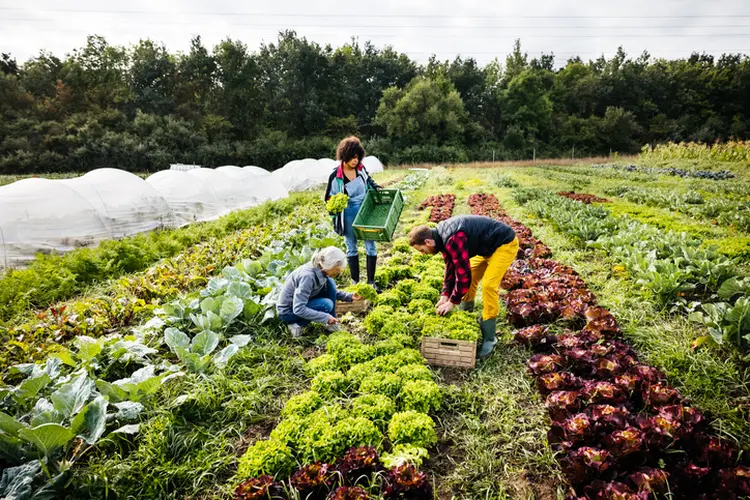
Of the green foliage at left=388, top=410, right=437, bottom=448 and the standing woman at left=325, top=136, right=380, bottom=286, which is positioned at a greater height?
the standing woman at left=325, top=136, right=380, bottom=286

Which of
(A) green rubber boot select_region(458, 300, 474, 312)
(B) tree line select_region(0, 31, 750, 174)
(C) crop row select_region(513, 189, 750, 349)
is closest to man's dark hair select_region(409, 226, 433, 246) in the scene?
(A) green rubber boot select_region(458, 300, 474, 312)

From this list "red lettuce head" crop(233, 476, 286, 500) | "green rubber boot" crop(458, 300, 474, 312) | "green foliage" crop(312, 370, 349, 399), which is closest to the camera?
"red lettuce head" crop(233, 476, 286, 500)

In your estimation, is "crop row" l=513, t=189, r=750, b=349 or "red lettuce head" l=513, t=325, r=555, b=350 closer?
"crop row" l=513, t=189, r=750, b=349

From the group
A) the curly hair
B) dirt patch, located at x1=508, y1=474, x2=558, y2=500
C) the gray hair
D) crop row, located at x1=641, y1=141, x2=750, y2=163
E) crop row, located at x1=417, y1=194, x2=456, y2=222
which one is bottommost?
dirt patch, located at x1=508, y1=474, x2=558, y2=500

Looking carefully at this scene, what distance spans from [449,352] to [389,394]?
93cm

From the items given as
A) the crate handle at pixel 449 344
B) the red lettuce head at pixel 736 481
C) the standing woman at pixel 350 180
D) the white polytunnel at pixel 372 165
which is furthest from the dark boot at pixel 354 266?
the white polytunnel at pixel 372 165

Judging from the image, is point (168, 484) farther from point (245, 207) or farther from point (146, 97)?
point (146, 97)

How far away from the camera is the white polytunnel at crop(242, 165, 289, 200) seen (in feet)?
53.3

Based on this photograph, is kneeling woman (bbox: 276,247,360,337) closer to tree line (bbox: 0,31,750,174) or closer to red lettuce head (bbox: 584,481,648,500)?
red lettuce head (bbox: 584,481,648,500)

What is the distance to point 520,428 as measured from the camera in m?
3.15

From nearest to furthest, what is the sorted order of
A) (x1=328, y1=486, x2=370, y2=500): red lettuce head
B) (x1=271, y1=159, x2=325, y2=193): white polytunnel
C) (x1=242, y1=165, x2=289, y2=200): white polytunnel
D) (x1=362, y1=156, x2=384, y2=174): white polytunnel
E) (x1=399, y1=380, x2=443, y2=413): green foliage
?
(x1=328, y1=486, x2=370, y2=500): red lettuce head, (x1=399, y1=380, x2=443, y2=413): green foliage, (x1=242, y1=165, x2=289, y2=200): white polytunnel, (x1=271, y1=159, x2=325, y2=193): white polytunnel, (x1=362, y1=156, x2=384, y2=174): white polytunnel

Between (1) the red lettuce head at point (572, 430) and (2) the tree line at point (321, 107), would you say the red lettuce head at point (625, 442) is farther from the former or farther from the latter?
(2) the tree line at point (321, 107)

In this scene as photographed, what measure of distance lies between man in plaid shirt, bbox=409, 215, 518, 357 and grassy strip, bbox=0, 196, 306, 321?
6.37 metres

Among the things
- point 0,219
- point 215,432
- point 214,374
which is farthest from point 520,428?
point 0,219
